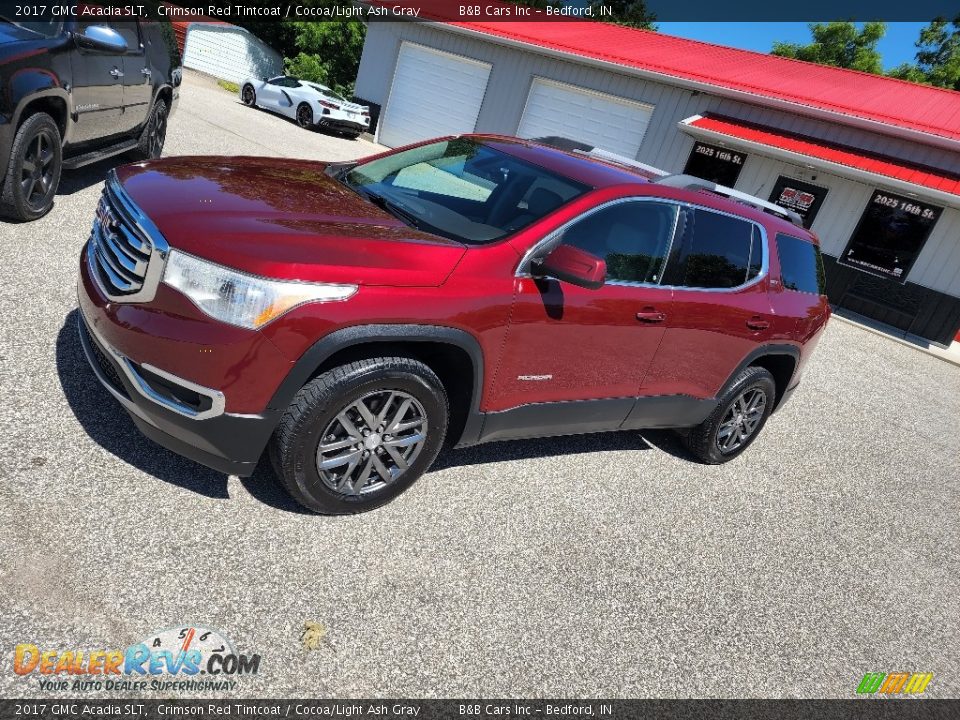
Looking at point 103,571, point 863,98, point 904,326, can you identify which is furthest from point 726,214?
point 863,98

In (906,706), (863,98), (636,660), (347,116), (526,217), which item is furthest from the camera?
(347,116)

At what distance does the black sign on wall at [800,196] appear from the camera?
14711 mm

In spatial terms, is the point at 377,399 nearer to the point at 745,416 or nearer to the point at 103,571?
the point at 103,571

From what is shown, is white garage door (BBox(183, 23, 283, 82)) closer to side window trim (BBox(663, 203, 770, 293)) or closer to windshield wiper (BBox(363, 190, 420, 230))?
windshield wiper (BBox(363, 190, 420, 230))

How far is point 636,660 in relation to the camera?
2.96 meters

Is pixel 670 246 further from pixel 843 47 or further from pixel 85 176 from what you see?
pixel 843 47

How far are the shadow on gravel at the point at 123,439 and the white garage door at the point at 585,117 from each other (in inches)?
594

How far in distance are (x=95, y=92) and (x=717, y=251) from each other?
16.7 ft

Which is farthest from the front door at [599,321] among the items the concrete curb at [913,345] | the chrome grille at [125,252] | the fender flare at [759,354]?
the concrete curb at [913,345]

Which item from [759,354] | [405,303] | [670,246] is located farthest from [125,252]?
[759,354]

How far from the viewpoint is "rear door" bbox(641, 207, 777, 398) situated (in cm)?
401

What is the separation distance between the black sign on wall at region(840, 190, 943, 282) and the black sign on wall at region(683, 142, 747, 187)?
9.58 ft

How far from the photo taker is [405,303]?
288cm

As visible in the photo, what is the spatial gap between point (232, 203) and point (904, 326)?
1423 centimetres
